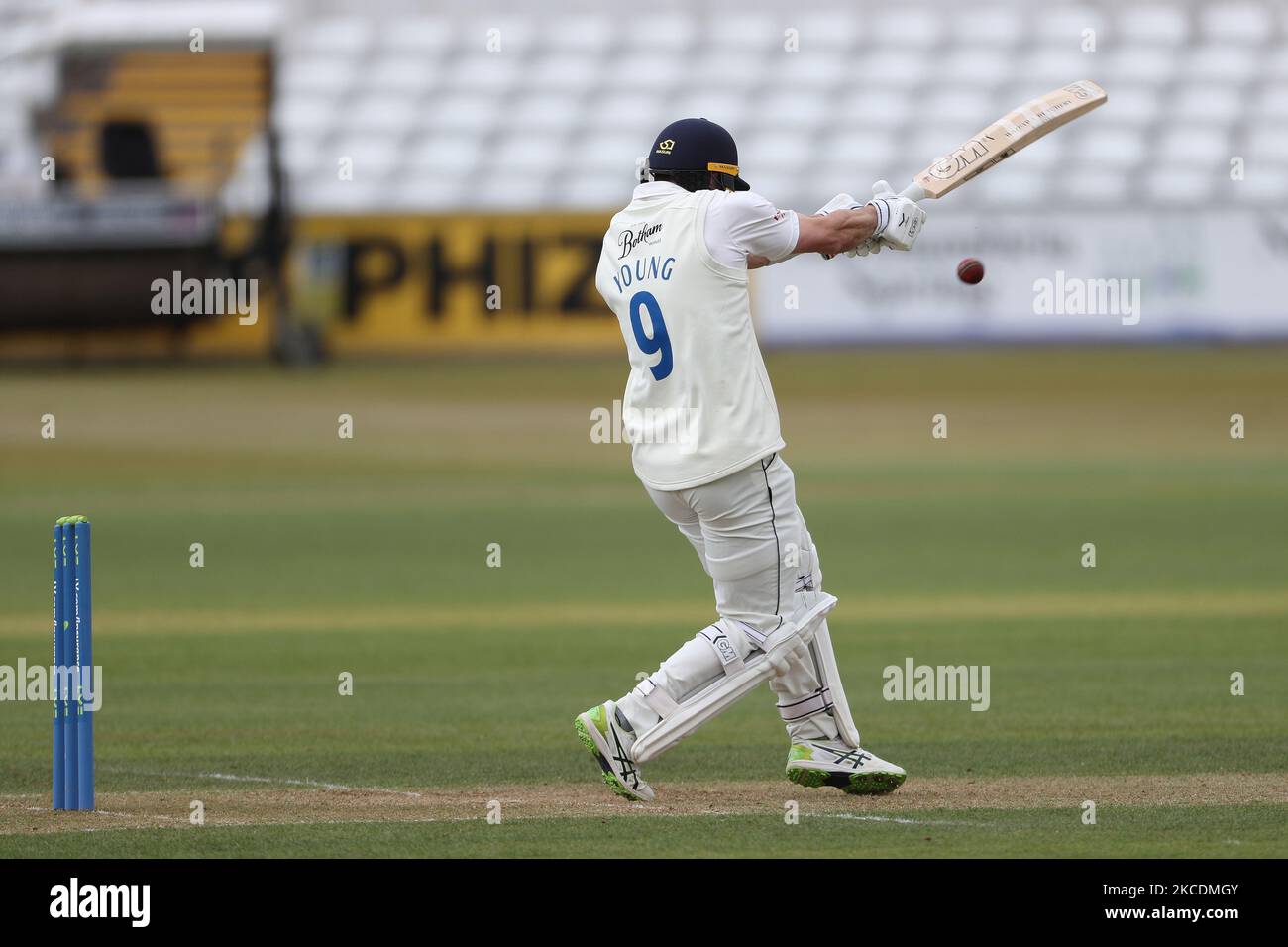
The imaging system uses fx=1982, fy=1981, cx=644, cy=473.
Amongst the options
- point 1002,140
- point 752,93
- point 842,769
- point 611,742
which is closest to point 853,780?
point 842,769

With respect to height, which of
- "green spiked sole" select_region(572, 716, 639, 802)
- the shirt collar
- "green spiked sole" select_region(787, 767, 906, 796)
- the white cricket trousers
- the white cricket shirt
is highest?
the shirt collar

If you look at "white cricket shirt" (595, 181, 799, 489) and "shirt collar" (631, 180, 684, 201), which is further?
"shirt collar" (631, 180, 684, 201)

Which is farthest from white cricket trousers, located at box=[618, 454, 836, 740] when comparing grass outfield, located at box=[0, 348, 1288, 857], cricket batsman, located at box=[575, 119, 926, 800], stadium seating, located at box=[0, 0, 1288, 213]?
stadium seating, located at box=[0, 0, 1288, 213]

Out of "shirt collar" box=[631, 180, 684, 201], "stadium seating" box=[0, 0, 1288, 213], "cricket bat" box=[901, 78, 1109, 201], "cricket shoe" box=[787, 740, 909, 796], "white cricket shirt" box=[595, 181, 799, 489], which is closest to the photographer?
"white cricket shirt" box=[595, 181, 799, 489]

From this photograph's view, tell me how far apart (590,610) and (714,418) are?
6765 mm

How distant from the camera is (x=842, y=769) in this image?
23.8 feet

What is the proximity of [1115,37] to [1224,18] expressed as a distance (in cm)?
254

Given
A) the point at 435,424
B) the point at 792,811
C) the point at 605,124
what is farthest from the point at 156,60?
the point at 792,811

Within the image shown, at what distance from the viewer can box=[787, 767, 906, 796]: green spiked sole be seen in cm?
725

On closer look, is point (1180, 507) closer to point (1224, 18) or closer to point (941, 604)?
point (941, 604)

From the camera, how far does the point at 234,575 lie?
50.7 feet

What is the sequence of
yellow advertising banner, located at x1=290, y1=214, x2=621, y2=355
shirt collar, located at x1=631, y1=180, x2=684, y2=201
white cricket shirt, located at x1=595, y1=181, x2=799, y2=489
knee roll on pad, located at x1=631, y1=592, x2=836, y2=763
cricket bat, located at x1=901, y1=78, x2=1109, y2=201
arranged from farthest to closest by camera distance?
yellow advertising banner, located at x1=290, y1=214, x2=621, y2=355 < cricket bat, located at x1=901, y1=78, x2=1109, y2=201 < shirt collar, located at x1=631, y1=180, x2=684, y2=201 < knee roll on pad, located at x1=631, y1=592, x2=836, y2=763 < white cricket shirt, located at x1=595, y1=181, x2=799, y2=489

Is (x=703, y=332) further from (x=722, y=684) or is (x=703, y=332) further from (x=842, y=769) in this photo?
(x=842, y=769)

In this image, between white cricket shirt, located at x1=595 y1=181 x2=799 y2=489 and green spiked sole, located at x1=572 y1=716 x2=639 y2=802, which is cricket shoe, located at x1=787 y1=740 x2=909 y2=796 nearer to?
green spiked sole, located at x1=572 y1=716 x2=639 y2=802
